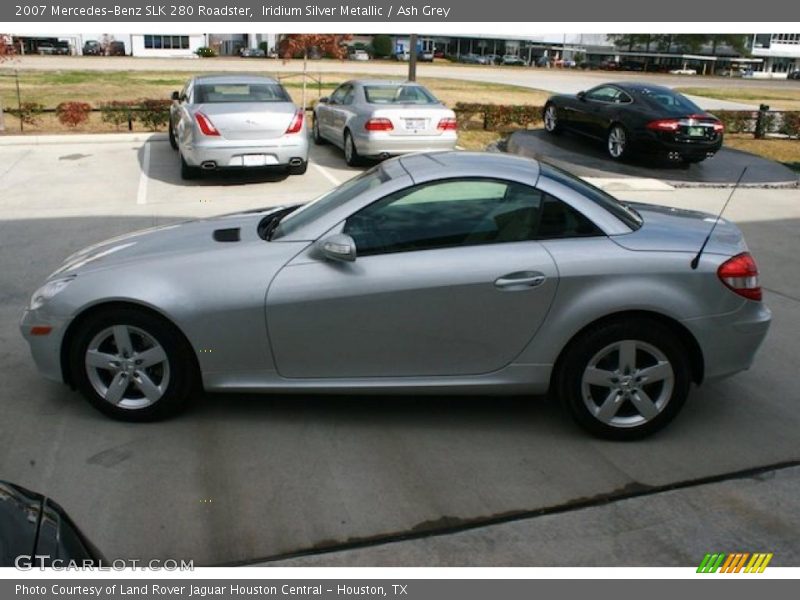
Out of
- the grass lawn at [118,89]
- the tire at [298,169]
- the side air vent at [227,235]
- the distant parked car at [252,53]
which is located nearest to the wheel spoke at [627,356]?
the side air vent at [227,235]

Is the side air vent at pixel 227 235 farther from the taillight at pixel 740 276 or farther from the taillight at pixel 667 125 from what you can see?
the taillight at pixel 667 125

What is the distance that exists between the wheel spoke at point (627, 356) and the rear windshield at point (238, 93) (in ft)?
30.2

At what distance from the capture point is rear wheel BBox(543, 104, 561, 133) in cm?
1719

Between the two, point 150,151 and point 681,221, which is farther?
point 150,151

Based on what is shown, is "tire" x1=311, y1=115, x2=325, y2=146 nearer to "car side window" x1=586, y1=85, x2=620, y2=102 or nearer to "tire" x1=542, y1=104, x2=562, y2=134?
"tire" x1=542, y1=104, x2=562, y2=134

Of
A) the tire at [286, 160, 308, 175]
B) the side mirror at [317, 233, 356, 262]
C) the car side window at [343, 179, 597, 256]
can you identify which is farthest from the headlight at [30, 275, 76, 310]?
the tire at [286, 160, 308, 175]

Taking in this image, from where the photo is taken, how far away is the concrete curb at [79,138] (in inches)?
619

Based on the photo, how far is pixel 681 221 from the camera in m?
4.83

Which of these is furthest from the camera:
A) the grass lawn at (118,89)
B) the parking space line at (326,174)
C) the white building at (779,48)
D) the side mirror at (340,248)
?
the white building at (779,48)

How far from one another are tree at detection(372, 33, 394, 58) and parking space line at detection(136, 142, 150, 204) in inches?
2532

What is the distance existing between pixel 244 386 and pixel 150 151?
11.9 meters

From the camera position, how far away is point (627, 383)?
430 centimetres
